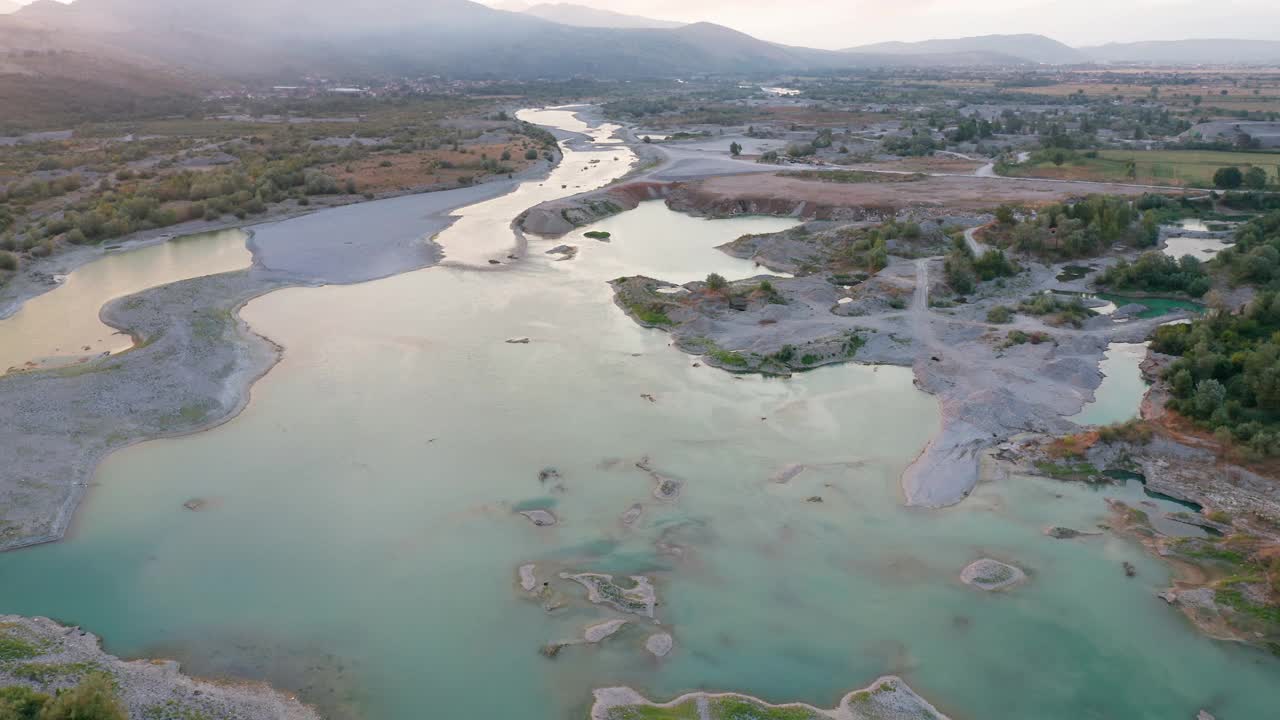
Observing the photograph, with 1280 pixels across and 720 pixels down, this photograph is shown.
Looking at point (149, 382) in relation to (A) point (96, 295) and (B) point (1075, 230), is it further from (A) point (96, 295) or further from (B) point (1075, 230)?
(B) point (1075, 230)

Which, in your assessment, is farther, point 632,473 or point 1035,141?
point 1035,141

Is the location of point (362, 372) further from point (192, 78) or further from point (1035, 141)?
point (192, 78)

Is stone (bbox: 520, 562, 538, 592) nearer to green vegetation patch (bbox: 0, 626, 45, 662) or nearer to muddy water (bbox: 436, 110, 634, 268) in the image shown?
green vegetation patch (bbox: 0, 626, 45, 662)

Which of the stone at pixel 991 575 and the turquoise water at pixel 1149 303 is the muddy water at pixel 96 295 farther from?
the turquoise water at pixel 1149 303

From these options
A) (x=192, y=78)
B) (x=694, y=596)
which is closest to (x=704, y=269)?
(x=694, y=596)

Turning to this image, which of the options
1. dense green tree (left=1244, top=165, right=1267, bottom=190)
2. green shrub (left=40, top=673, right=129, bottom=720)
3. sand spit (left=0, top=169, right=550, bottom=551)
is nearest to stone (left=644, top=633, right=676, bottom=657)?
green shrub (left=40, top=673, right=129, bottom=720)

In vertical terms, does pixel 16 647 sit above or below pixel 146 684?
above

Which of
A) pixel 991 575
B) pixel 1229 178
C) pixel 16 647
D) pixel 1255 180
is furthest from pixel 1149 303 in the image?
pixel 16 647
